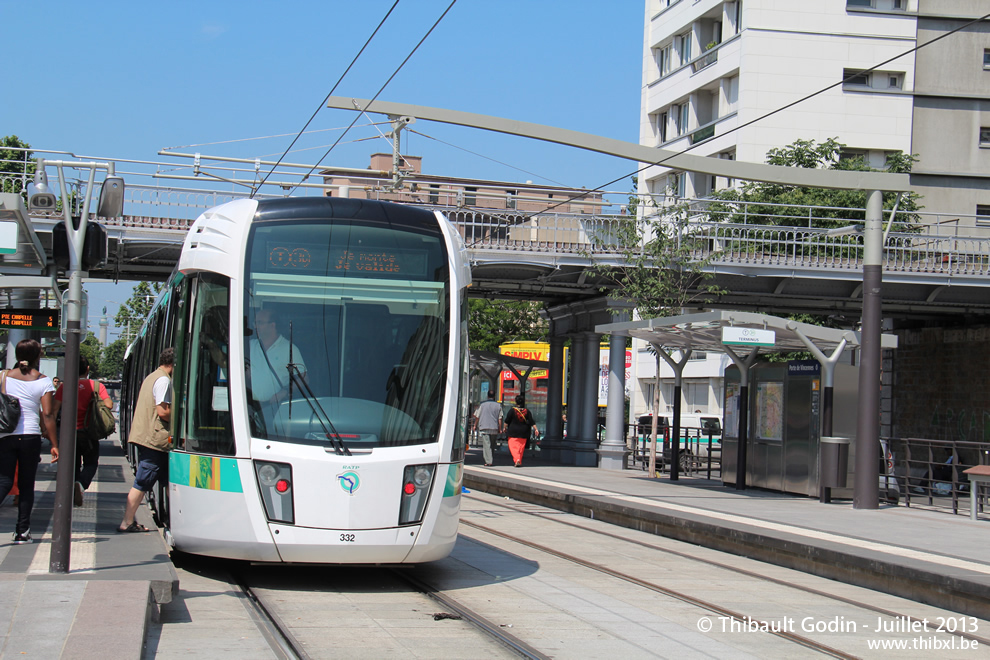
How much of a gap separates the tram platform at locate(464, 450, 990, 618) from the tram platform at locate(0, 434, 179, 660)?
6044mm

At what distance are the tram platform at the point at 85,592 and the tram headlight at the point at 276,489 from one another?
2.71 ft

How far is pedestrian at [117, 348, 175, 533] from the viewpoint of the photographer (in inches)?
393

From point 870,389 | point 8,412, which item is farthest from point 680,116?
point 8,412

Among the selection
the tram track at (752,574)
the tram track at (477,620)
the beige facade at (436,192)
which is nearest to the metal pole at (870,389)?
the tram track at (752,574)

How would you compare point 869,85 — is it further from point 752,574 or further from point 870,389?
point 752,574

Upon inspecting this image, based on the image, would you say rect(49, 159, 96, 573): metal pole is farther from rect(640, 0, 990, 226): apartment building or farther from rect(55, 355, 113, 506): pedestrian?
rect(640, 0, 990, 226): apartment building

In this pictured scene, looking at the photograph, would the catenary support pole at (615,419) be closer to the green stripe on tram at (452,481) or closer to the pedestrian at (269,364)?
the green stripe on tram at (452,481)

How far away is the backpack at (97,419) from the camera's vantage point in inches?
500

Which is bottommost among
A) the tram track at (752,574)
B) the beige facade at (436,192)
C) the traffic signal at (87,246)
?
the tram track at (752,574)

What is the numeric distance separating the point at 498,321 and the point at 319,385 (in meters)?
40.6

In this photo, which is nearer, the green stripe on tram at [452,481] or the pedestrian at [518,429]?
the green stripe on tram at [452,481]

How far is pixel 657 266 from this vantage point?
2228cm

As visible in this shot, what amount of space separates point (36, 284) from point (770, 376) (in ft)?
37.3

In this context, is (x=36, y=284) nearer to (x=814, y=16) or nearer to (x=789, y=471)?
(x=789, y=471)
